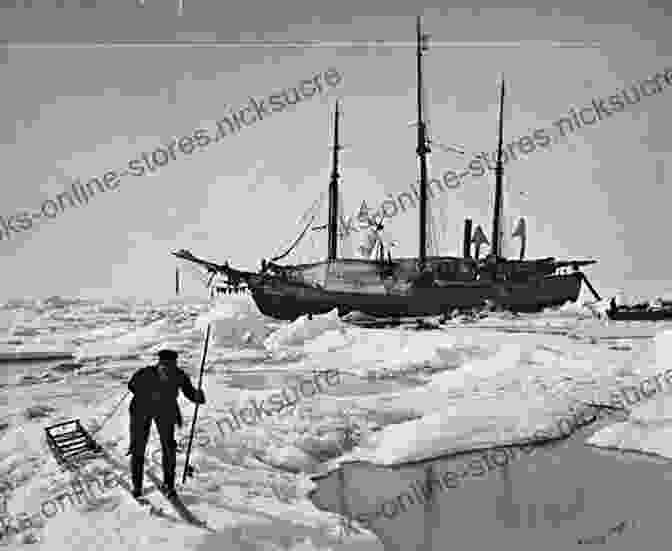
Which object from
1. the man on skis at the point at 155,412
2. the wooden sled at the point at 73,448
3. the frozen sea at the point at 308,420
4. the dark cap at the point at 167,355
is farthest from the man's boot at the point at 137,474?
the wooden sled at the point at 73,448

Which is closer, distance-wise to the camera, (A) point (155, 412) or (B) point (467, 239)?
(A) point (155, 412)

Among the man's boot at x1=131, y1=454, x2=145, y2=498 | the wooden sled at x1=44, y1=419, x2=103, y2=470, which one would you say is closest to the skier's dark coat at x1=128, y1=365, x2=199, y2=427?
the man's boot at x1=131, y1=454, x2=145, y2=498

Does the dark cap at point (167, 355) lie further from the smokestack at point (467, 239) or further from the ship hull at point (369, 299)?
the smokestack at point (467, 239)

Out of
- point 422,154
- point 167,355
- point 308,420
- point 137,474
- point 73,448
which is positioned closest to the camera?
point 137,474

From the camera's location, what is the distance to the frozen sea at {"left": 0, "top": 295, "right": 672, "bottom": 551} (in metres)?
4.15

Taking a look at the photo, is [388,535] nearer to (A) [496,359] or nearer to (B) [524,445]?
(B) [524,445]

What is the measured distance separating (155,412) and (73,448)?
1.95m

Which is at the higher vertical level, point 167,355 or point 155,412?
point 167,355

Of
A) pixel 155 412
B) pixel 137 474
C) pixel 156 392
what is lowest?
pixel 137 474

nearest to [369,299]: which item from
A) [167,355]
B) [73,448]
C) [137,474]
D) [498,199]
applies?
[498,199]

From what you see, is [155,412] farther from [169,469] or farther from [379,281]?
[379,281]

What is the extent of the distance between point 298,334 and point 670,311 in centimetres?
2360

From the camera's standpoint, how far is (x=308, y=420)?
7551mm

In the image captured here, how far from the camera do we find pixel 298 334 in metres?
18.2
